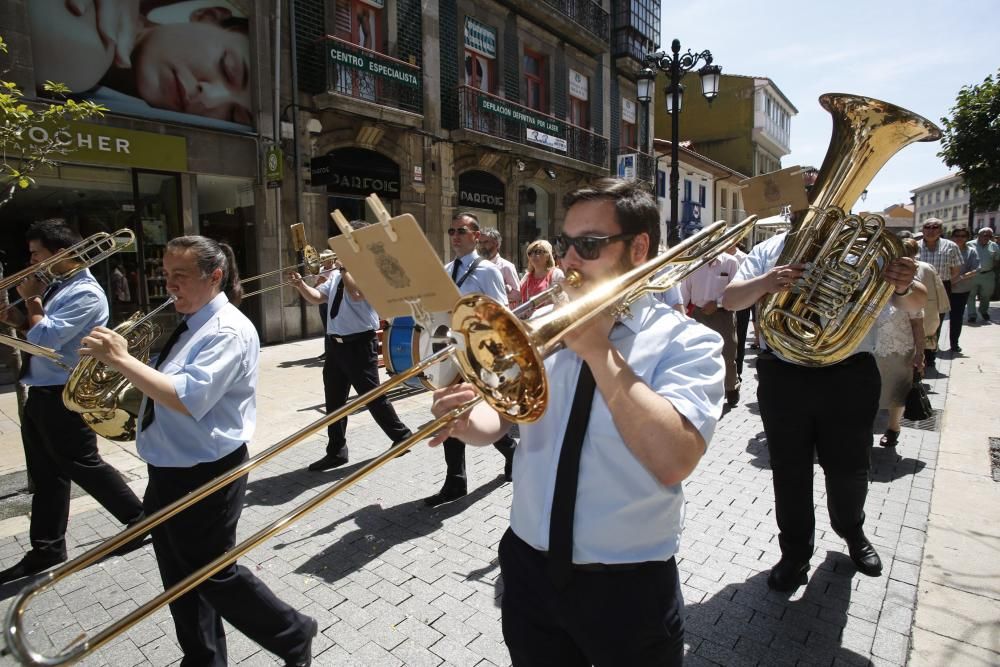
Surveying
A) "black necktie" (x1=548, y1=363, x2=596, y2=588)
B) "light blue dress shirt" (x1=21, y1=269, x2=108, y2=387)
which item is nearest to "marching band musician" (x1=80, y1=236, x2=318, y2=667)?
"light blue dress shirt" (x1=21, y1=269, x2=108, y2=387)

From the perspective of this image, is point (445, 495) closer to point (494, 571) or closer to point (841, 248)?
point (494, 571)

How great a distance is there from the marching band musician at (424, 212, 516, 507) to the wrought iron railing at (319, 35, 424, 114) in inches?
337

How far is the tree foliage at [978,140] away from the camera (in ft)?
45.1

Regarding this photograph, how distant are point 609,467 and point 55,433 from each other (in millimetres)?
3487

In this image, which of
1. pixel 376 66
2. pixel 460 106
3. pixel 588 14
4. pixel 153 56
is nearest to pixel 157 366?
pixel 153 56

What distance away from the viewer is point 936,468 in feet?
15.8

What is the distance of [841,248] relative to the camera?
118 inches

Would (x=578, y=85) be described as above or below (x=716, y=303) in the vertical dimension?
above

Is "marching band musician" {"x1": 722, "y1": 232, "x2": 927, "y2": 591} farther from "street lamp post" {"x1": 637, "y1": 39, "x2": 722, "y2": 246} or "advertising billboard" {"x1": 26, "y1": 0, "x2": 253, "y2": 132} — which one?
"advertising billboard" {"x1": 26, "y1": 0, "x2": 253, "y2": 132}

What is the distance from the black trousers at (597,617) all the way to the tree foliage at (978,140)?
17.4 metres

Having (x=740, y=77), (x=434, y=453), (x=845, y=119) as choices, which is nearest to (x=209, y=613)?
(x=434, y=453)

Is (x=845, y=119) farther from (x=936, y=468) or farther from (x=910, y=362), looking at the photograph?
(x=936, y=468)

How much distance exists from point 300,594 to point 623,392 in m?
2.63

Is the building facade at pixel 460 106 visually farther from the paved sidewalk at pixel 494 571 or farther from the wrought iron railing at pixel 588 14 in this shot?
the paved sidewalk at pixel 494 571
